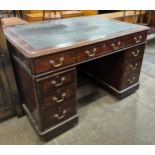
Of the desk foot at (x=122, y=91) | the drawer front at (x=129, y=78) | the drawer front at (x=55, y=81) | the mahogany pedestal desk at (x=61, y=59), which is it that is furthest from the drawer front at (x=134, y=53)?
the drawer front at (x=55, y=81)

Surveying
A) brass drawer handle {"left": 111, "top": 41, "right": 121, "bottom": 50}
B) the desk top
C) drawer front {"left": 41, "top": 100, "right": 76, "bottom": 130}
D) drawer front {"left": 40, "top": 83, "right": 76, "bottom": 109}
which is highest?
the desk top

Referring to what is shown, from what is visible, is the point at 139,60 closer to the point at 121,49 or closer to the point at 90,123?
the point at 121,49

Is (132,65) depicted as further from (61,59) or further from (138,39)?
(61,59)

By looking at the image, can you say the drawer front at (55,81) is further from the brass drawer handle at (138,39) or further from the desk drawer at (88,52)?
the brass drawer handle at (138,39)

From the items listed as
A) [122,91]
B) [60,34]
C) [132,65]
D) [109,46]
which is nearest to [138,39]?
[132,65]

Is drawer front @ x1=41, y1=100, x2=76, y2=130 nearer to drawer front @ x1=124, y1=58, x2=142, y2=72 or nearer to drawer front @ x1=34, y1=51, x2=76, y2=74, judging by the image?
drawer front @ x1=34, y1=51, x2=76, y2=74

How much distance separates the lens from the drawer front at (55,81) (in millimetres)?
1102

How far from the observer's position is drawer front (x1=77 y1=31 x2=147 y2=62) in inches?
48.1

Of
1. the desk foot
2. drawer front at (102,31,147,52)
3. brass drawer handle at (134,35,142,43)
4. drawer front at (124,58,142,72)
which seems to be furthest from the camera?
the desk foot

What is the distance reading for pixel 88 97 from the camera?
1895mm

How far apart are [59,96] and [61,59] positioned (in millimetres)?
292

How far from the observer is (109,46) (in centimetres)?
136

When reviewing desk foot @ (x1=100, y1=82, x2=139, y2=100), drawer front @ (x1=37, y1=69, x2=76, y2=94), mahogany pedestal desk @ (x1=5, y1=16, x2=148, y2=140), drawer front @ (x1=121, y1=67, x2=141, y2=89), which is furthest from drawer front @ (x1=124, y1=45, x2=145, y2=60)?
Answer: drawer front @ (x1=37, y1=69, x2=76, y2=94)

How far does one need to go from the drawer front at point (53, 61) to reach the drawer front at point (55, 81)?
65 mm
